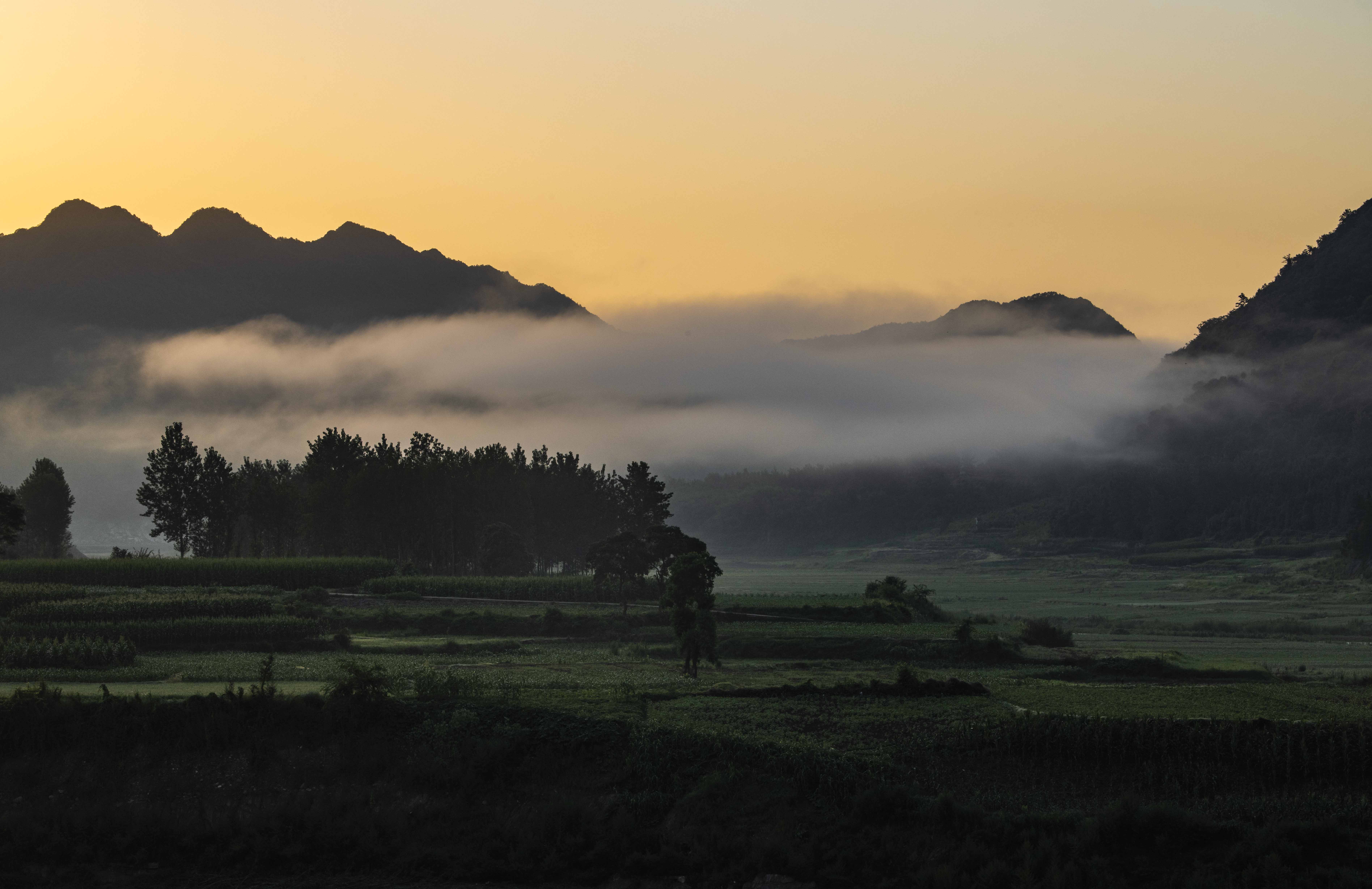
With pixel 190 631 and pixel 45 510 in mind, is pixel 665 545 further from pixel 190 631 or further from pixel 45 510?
pixel 45 510

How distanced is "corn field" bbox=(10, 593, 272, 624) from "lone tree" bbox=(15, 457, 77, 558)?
6966 centimetres

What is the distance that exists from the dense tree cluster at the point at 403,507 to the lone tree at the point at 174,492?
0.45 ft

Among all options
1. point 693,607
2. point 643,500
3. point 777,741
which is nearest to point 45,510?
point 643,500

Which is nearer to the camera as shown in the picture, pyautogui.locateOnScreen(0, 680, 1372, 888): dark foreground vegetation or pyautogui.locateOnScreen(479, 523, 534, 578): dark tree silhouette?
pyautogui.locateOnScreen(0, 680, 1372, 888): dark foreground vegetation

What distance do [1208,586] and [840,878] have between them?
554 ft

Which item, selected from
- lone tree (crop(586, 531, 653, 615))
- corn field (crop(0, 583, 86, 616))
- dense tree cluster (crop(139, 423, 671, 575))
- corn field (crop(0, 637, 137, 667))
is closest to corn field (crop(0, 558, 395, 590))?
corn field (crop(0, 583, 86, 616))

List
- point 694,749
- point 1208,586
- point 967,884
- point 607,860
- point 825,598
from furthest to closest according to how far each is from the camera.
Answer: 1. point 1208,586
2. point 825,598
3. point 694,749
4. point 607,860
5. point 967,884

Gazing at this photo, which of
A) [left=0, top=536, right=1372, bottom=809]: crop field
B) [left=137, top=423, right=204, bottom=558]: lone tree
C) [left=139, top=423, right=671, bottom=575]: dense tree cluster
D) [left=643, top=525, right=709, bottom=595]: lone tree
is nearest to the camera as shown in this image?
[left=0, top=536, right=1372, bottom=809]: crop field

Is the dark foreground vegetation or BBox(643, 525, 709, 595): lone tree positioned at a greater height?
BBox(643, 525, 709, 595): lone tree

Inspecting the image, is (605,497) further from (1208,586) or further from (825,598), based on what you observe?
(1208,586)

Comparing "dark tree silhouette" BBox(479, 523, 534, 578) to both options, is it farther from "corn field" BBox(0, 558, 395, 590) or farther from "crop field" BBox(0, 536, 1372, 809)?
"crop field" BBox(0, 536, 1372, 809)

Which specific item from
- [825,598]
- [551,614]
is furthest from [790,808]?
[825,598]

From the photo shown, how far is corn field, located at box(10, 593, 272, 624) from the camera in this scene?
76250 mm

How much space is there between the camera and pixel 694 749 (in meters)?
35.2
